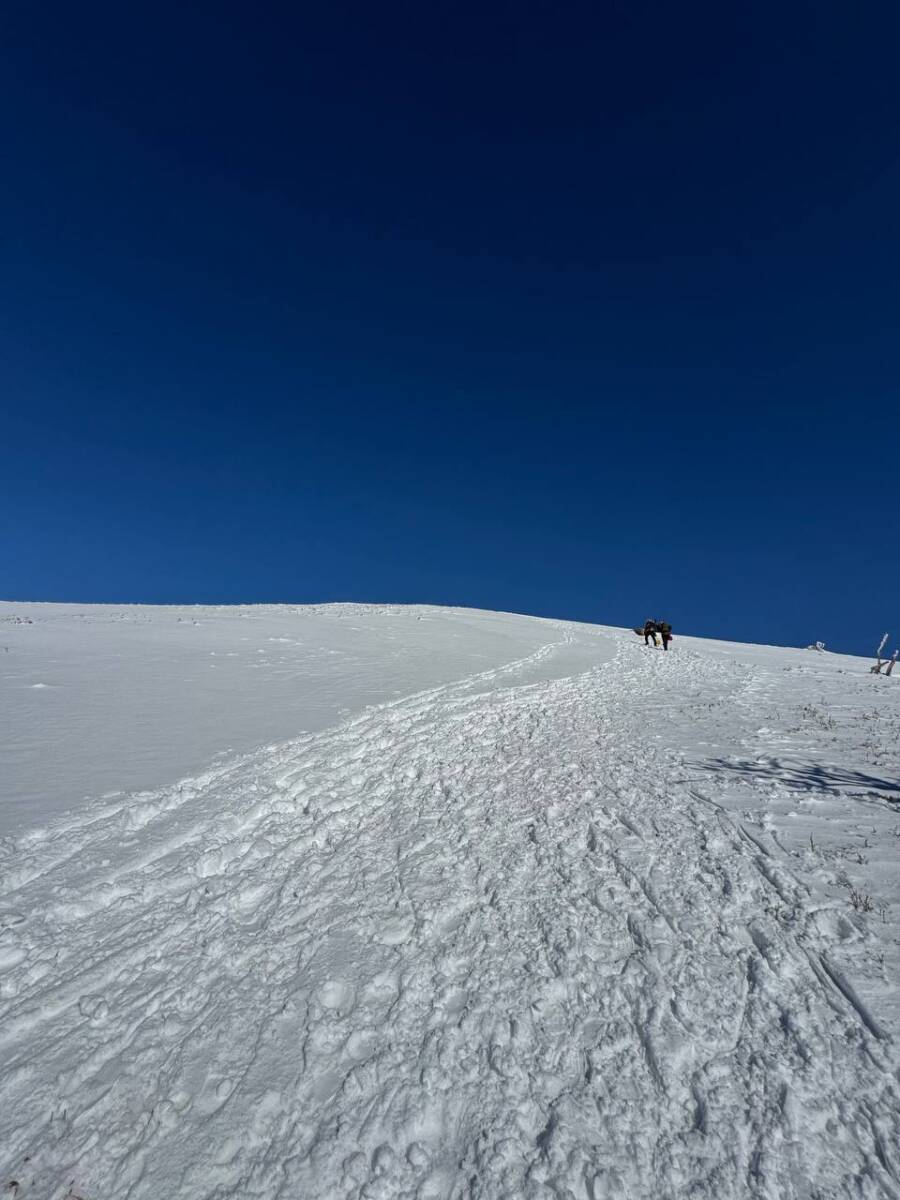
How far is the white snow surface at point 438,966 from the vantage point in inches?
114

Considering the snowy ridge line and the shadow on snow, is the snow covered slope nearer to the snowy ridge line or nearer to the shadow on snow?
the snowy ridge line

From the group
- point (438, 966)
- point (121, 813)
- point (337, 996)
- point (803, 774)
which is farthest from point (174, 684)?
point (803, 774)

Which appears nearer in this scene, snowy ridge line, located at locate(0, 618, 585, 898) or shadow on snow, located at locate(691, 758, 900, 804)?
snowy ridge line, located at locate(0, 618, 585, 898)

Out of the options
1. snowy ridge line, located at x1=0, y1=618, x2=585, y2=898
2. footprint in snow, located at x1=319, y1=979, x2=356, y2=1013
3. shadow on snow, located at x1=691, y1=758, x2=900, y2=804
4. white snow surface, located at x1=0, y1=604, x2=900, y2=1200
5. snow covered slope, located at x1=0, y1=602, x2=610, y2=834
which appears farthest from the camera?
shadow on snow, located at x1=691, y1=758, x2=900, y2=804

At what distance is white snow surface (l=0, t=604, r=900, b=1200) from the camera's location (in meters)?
2.91

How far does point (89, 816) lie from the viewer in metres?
5.97

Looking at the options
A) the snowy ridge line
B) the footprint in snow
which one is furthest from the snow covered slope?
the footprint in snow

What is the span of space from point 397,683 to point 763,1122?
431 inches

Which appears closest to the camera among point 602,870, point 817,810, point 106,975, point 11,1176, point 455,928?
point 11,1176

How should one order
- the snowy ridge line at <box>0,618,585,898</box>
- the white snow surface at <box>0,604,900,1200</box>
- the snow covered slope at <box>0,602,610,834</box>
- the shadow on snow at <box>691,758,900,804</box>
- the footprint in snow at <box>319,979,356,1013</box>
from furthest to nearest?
1. the shadow on snow at <box>691,758,900,804</box>
2. the snow covered slope at <box>0,602,610,834</box>
3. the snowy ridge line at <box>0,618,585,898</box>
4. the footprint in snow at <box>319,979,356,1013</box>
5. the white snow surface at <box>0,604,900,1200</box>

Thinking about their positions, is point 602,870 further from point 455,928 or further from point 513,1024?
point 513,1024

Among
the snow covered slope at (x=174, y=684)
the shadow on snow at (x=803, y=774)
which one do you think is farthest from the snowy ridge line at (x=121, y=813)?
the shadow on snow at (x=803, y=774)

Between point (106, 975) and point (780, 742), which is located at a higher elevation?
point (780, 742)

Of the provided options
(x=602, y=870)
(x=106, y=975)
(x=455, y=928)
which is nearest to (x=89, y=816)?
(x=106, y=975)
